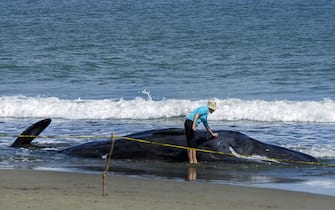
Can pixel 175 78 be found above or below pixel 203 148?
above

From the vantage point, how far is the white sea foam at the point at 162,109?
79.5ft

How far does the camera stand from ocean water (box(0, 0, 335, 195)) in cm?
1681

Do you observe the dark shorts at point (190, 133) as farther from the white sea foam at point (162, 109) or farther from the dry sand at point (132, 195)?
the white sea foam at point (162, 109)

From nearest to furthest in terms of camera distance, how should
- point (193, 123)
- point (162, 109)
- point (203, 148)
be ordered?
point (193, 123), point (203, 148), point (162, 109)

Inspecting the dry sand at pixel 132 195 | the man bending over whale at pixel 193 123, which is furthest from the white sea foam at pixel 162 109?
the dry sand at pixel 132 195

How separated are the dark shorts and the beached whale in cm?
31

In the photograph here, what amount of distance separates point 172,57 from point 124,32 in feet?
32.5

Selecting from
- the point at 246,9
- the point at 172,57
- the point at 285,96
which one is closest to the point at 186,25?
the point at 246,9

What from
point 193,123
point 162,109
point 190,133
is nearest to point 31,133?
point 190,133

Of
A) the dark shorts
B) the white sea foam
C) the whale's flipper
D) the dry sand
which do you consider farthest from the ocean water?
the dry sand

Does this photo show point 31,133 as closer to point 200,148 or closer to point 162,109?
point 200,148

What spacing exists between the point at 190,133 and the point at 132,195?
424 cm

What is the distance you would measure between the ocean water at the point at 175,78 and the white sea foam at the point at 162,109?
0.13 feet

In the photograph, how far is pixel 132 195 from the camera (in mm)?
12352
